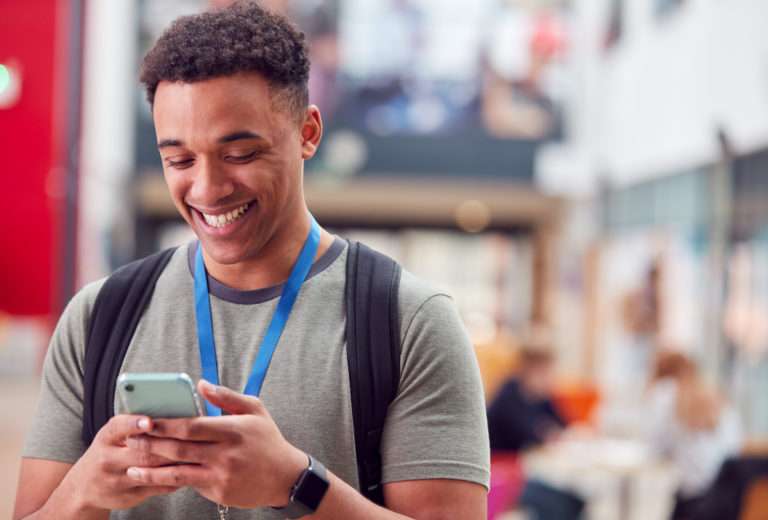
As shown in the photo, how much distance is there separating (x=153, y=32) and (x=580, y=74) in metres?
7.03

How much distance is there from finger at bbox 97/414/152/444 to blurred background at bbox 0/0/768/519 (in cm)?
335

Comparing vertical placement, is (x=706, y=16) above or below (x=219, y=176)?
above

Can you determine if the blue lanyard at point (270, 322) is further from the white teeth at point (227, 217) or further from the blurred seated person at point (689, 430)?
the blurred seated person at point (689, 430)

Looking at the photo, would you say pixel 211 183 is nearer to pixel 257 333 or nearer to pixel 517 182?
pixel 257 333

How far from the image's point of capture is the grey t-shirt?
1202 mm

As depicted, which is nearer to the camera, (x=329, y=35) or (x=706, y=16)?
(x=706, y=16)

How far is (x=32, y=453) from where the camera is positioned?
127cm

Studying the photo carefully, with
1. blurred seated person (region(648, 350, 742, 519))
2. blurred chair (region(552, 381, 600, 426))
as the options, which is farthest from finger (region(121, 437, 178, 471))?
blurred chair (region(552, 381, 600, 426))

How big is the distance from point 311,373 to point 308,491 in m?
0.20

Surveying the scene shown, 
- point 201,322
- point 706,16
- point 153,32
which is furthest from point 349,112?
point 201,322

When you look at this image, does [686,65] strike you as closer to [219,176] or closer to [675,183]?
[675,183]

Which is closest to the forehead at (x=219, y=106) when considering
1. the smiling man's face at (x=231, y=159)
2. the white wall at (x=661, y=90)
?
the smiling man's face at (x=231, y=159)

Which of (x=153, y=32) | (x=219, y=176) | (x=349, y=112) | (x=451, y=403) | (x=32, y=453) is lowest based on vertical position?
(x=32, y=453)

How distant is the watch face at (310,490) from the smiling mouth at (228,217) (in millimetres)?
388
